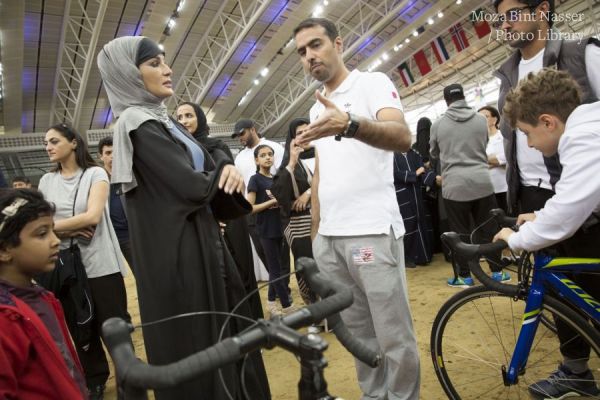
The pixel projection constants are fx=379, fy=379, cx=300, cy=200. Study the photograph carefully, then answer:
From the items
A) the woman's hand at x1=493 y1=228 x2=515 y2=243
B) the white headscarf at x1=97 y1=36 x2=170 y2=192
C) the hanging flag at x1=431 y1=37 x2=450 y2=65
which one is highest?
the hanging flag at x1=431 y1=37 x2=450 y2=65

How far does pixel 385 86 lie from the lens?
1607 mm

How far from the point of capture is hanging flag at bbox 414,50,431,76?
15.0 metres

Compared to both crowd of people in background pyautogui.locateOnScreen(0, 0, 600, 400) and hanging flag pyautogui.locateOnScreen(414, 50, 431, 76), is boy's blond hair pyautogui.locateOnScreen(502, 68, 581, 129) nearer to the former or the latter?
crowd of people in background pyautogui.locateOnScreen(0, 0, 600, 400)

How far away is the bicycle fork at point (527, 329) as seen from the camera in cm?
156

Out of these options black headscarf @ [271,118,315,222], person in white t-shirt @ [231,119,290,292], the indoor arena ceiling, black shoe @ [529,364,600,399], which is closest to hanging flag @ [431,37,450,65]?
the indoor arena ceiling

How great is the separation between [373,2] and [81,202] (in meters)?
13.0

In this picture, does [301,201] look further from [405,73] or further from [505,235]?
[405,73]

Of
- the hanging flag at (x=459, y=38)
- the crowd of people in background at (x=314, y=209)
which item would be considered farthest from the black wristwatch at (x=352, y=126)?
the hanging flag at (x=459, y=38)

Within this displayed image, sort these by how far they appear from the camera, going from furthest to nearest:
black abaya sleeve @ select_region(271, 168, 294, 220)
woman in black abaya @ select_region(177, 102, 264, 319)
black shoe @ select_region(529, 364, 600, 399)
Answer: black abaya sleeve @ select_region(271, 168, 294, 220), woman in black abaya @ select_region(177, 102, 264, 319), black shoe @ select_region(529, 364, 600, 399)

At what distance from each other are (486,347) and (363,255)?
1431 millimetres

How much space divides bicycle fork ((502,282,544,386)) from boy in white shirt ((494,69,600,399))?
9.4 inches

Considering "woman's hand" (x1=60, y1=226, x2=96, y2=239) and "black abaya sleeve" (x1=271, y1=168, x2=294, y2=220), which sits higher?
"black abaya sleeve" (x1=271, y1=168, x2=294, y2=220)

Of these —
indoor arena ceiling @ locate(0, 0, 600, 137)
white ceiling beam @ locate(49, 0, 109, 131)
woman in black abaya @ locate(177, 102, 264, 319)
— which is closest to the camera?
woman in black abaya @ locate(177, 102, 264, 319)

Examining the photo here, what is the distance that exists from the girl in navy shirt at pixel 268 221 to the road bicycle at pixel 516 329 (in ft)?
4.77
